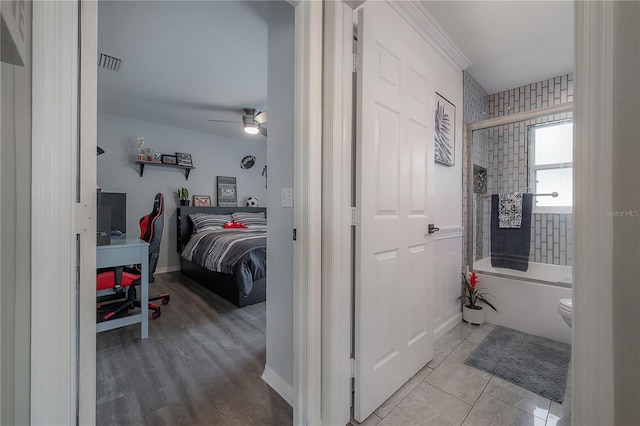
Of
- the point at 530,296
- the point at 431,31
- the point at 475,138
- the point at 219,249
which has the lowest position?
the point at 530,296

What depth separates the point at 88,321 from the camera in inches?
28.6

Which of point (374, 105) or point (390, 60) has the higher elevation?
point (390, 60)

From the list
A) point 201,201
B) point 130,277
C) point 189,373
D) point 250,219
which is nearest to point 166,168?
point 201,201

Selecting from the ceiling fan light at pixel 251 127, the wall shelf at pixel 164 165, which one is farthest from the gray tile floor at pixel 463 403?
the wall shelf at pixel 164 165

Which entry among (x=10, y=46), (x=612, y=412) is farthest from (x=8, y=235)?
(x=612, y=412)

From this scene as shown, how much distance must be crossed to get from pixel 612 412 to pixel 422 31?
2.27 metres

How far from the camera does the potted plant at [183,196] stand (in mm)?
4504

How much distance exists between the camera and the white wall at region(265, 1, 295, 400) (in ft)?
4.83

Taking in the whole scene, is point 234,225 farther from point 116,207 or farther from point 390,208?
point 390,208

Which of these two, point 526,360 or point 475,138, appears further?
point 475,138

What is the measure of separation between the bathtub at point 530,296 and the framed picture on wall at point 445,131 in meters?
1.25

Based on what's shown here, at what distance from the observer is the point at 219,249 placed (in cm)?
317

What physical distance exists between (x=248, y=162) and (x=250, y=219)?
134 cm

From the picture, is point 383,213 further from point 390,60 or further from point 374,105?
point 390,60
